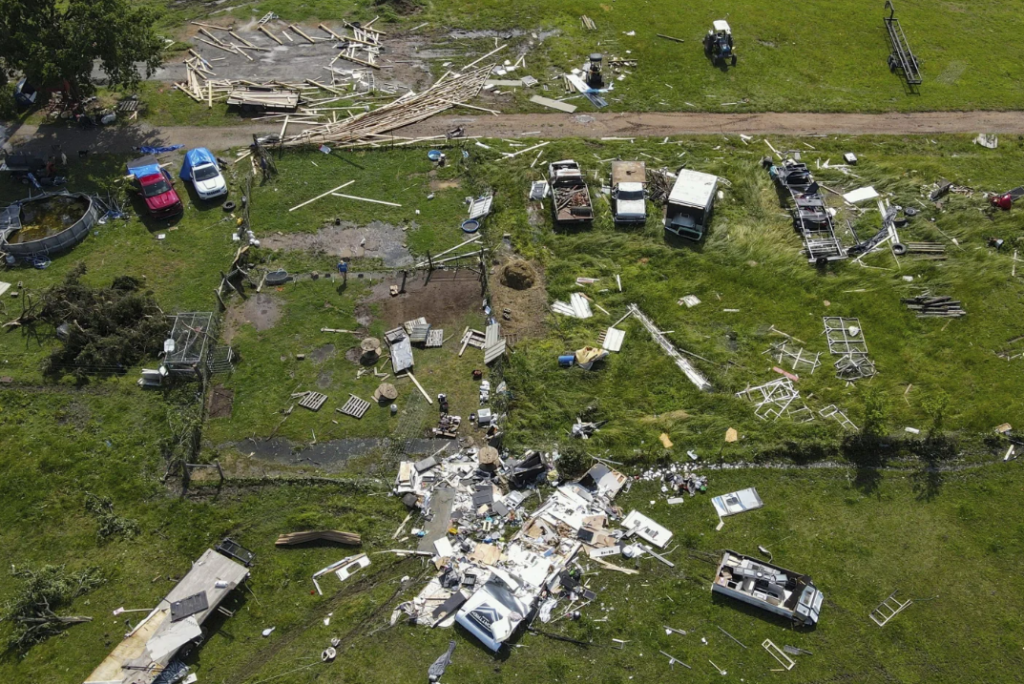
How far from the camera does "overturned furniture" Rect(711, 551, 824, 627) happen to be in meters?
22.6

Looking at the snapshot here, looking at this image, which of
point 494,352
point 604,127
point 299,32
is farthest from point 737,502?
point 299,32

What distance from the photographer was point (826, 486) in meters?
26.0

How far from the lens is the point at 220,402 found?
28.2m

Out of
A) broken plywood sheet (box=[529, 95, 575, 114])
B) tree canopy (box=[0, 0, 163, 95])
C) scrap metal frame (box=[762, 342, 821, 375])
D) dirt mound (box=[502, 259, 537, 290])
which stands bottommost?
scrap metal frame (box=[762, 342, 821, 375])

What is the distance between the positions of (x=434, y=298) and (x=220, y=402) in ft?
34.3

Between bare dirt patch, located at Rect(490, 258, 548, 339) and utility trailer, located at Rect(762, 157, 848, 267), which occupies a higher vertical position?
utility trailer, located at Rect(762, 157, 848, 267)

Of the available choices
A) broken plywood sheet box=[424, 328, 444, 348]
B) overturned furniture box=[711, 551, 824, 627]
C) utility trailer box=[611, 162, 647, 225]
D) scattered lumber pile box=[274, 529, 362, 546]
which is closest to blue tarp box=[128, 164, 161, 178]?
broken plywood sheet box=[424, 328, 444, 348]

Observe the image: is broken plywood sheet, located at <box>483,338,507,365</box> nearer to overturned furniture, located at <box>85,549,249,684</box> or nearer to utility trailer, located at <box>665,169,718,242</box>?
utility trailer, located at <box>665,169,718,242</box>

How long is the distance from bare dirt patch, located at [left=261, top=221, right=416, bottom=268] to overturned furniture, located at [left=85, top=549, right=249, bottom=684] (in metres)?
15.9

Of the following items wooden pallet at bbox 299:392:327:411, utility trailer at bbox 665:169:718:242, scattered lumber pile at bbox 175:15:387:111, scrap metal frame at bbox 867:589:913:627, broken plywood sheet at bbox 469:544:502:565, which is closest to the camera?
scrap metal frame at bbox 867:589:913:627

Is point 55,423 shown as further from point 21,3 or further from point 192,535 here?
point 21,3

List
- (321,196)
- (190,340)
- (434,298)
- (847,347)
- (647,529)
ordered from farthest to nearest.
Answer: (321,196), (434,298), (847,347), (190,340), (647,529)

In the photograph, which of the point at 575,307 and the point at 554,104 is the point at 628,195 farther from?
the point at 554,104

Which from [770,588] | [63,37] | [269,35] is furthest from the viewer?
[269,35]
